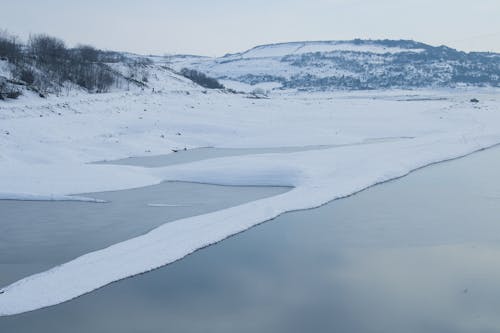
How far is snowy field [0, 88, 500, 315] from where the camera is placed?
353 inches

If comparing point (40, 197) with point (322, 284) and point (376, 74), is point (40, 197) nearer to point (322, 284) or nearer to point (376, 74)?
point (322, 284)

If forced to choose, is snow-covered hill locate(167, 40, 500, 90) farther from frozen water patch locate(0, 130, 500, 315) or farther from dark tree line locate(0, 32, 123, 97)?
frozen water patch locate(0, 130, 500, 315)

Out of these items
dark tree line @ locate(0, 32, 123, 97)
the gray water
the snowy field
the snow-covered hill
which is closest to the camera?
the gray water

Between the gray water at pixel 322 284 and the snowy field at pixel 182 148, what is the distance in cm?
57

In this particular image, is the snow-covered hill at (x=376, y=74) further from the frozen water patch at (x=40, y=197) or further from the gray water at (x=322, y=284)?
the gray water at (x=322, y=284)

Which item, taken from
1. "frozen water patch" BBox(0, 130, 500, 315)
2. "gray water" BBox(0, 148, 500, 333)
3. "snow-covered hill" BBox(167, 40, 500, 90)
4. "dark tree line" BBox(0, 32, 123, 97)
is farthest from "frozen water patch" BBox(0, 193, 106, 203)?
"snow-covered hill" BBox(167, 40, 500, 90)

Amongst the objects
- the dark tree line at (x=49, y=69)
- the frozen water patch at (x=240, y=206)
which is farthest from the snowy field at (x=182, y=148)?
the dark tree line at (x=49, y=69)

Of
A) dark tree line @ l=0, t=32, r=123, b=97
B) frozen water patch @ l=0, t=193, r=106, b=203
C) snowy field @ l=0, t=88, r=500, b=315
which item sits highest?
dark tree line @ l=0, t=32, r=123, b=97

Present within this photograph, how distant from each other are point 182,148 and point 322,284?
1573cm

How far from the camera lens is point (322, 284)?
7910 millimetres

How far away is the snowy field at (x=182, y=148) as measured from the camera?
353 inches

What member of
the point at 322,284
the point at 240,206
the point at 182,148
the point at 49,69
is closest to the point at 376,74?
the point at 49,69

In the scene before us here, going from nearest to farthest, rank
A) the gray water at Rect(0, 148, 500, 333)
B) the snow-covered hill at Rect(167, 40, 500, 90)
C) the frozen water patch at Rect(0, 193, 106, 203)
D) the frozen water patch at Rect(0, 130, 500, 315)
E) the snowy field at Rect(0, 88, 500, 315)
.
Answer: the gray water at Rect(0, 148, 500, 333)
the frozen water patch at Rect(0, 130, 500, 315)
the snowy field at Rect(0, 88, 500, 315)
the frozen water patch at Rect(0, 193, 106, 203)
the snow-covered hill at Rect(167, 40, 500, 90)

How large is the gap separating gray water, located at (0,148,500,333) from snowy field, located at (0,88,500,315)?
0.57m
